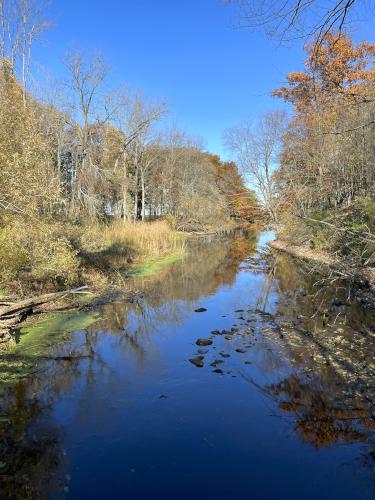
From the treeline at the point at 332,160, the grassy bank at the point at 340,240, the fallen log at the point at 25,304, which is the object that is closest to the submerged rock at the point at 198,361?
the grassy bank at the point at 340,240

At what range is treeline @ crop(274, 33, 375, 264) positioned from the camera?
15.6 m

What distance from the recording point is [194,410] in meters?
5.68

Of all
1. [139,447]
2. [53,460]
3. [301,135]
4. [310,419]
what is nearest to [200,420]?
[139,447]

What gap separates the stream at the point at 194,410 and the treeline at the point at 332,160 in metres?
5.85

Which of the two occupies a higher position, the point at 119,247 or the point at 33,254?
the point at 33,254

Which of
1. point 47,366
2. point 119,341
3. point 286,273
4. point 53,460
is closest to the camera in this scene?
point 53,460

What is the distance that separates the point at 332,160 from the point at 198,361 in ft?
58.5

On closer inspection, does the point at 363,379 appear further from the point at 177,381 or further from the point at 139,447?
the point at 139,447

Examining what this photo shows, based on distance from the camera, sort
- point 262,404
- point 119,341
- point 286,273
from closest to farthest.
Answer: point 262,404, point 119,341, point 286,273

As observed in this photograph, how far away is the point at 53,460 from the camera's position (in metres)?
4.55

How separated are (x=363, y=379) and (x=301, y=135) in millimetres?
23102

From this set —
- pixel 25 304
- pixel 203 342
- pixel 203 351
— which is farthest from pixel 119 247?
pixel 203 351

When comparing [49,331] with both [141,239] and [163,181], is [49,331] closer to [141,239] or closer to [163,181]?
[141,239]

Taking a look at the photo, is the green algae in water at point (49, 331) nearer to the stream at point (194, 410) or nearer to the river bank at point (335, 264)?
the stream at point (194, 410)
